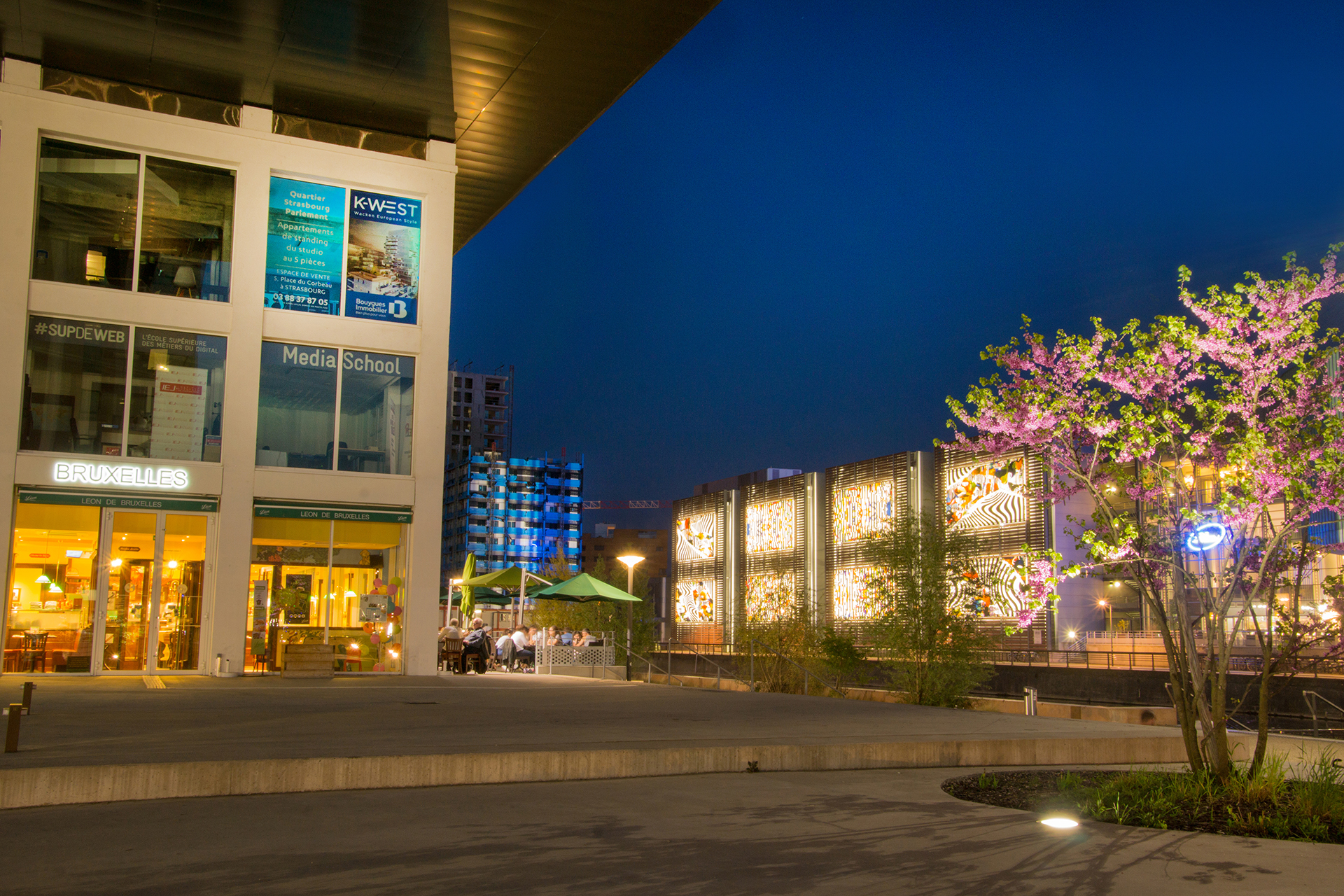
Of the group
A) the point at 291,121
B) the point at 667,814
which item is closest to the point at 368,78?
the point at 291,121

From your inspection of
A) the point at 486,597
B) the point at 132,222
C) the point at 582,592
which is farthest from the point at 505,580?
the point at 132,222

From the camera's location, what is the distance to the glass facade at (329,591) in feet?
55.7

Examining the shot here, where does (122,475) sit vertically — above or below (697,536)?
below

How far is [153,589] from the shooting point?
16.2 metres

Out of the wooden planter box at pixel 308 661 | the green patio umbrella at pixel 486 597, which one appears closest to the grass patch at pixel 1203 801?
the wooden planter box at pixel 308 661

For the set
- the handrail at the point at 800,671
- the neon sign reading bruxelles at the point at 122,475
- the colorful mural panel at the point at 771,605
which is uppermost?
the neon sign reading bruxelles at the point at 122,475

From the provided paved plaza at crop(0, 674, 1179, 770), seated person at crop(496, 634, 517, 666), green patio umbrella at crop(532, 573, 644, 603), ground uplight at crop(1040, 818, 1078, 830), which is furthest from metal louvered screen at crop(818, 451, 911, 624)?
ground uplight at crop(1040, 818, 1078, 830)

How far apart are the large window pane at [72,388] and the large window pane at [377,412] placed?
3338 millimetres

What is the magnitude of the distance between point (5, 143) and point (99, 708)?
9.73 metres

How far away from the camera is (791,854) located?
17.6ft

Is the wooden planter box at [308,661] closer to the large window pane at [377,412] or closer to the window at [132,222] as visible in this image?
the large window pane at [377,412]

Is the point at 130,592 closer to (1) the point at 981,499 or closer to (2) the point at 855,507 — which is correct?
(1) the point at 981,499

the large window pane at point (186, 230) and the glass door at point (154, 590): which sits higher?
the large window pane at point (186, 230)

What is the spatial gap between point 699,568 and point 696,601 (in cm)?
194
